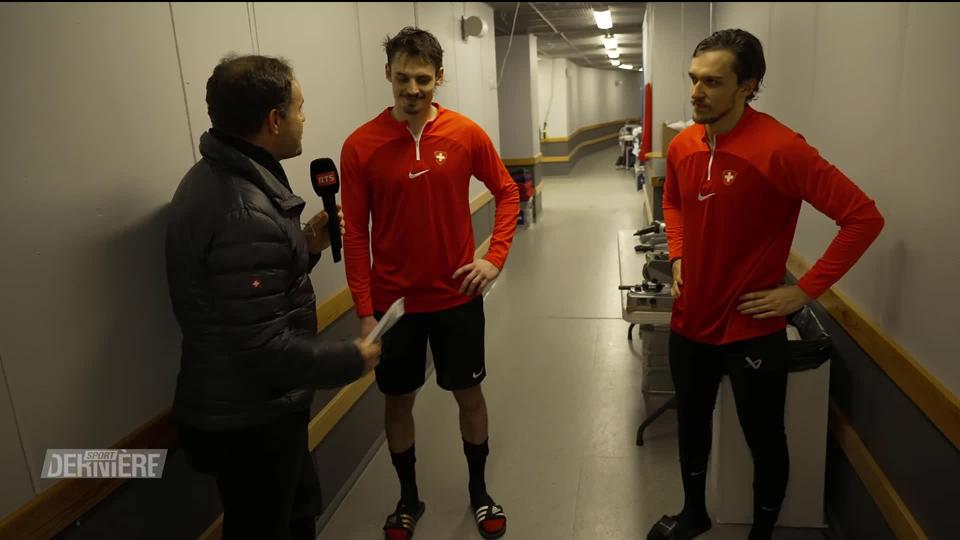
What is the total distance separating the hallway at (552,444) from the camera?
7.77 ft

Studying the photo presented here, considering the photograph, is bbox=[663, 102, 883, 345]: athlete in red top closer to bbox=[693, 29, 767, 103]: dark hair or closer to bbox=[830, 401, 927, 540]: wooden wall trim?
bbox=[693, 29, 767, 103]: dark hair

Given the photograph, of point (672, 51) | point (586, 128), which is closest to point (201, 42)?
point (672, 51)

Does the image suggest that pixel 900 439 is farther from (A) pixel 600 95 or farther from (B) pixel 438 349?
(A) pixel 600 95

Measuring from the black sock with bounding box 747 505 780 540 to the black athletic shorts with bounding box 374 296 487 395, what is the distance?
939 millimetres

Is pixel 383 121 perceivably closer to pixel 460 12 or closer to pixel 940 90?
pixel 940 90

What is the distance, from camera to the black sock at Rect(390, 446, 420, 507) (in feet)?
7.54

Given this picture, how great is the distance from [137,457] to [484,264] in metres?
1.07

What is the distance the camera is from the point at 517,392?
3.43 meters

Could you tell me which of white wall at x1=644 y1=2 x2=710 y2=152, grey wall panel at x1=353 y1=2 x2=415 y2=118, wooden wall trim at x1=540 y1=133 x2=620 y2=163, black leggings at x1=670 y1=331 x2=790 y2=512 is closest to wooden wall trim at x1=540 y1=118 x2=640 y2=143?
wooden wall trim at x1=540 y1=133 x2=620 y2=163

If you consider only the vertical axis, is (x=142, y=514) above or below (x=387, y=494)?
above

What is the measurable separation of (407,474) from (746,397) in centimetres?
114

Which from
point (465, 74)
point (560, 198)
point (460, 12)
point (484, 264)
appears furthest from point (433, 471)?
point (560, 198)

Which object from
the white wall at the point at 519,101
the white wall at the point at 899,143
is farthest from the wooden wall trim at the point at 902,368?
the white wall at the point at 519,101

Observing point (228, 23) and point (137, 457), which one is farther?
point (228, 23)
